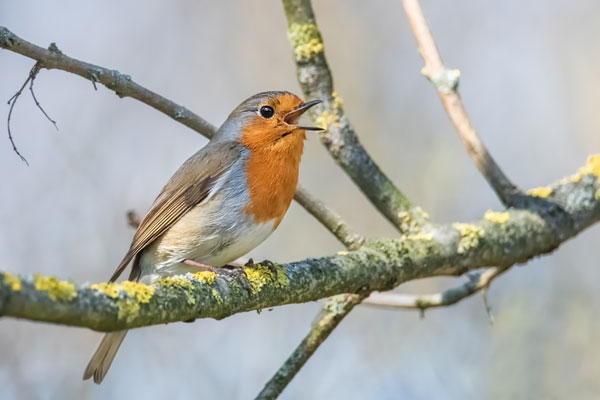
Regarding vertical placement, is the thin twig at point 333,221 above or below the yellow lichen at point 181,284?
above

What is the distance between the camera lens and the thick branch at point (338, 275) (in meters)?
1.89

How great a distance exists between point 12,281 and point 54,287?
122 mm

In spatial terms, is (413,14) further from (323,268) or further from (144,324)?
(144,324)

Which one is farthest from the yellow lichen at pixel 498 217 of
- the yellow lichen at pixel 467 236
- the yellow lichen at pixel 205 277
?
the yellow lichen at pixel 205 277

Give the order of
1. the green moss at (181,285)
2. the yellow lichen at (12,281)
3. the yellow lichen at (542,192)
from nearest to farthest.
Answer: the yellow lichen at (12,281), the green moss at (181,285), the yellow lichen at (542,192)

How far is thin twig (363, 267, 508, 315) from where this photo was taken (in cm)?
423

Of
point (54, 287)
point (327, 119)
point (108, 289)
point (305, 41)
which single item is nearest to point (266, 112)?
point (327, 119)

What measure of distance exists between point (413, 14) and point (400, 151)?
2.47m

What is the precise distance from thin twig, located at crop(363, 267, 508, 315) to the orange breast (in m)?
0.85

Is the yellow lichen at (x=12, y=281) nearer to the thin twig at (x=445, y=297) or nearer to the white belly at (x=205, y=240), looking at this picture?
the white belly at (x=205, y=240)

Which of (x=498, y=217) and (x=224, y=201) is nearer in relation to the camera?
(x=224, y=201)

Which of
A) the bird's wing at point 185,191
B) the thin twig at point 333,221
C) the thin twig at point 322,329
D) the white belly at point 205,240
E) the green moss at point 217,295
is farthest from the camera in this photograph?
the thin twig at point 333,221

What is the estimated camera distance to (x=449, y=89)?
429 centimetres

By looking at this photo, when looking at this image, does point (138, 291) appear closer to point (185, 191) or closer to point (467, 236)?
point (185, 191)
